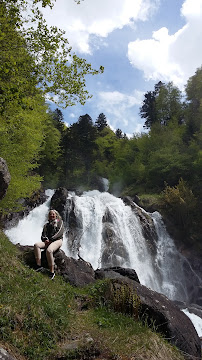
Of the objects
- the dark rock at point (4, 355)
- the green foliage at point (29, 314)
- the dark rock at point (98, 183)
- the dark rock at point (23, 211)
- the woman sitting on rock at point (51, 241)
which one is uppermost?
the dark rock at point (98, 183)

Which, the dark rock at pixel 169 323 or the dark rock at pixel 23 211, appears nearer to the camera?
the dark rock at pixel 169 323

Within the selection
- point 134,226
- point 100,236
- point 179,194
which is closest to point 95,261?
point 100,236

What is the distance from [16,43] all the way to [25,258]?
600 centimetres

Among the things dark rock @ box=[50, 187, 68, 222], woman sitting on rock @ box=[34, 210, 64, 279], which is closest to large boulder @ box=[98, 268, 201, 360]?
woman sitting on rock @ box=[34, 210, 64, 279]

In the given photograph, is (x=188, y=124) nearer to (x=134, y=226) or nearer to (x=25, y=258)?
(x=134, y=226)

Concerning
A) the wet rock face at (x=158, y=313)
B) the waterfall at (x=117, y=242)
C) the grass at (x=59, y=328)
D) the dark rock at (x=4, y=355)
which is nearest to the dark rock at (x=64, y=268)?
the wet rock face at (x=158, y=313)

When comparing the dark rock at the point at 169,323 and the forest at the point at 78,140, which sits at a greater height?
the forest at the point at 78,140

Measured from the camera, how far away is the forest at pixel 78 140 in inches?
295

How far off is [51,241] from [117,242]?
1188 centimetres

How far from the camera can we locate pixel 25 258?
6.59 metres

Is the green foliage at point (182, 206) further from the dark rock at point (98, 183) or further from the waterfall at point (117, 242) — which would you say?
the dark rock at point (98, 183)

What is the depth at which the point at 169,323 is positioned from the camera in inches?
207

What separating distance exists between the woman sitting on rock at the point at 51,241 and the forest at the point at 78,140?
3329 millimetres

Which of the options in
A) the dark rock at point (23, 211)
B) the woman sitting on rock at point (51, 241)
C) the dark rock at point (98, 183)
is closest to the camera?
the woman sitting on rock at point (51, 241)
